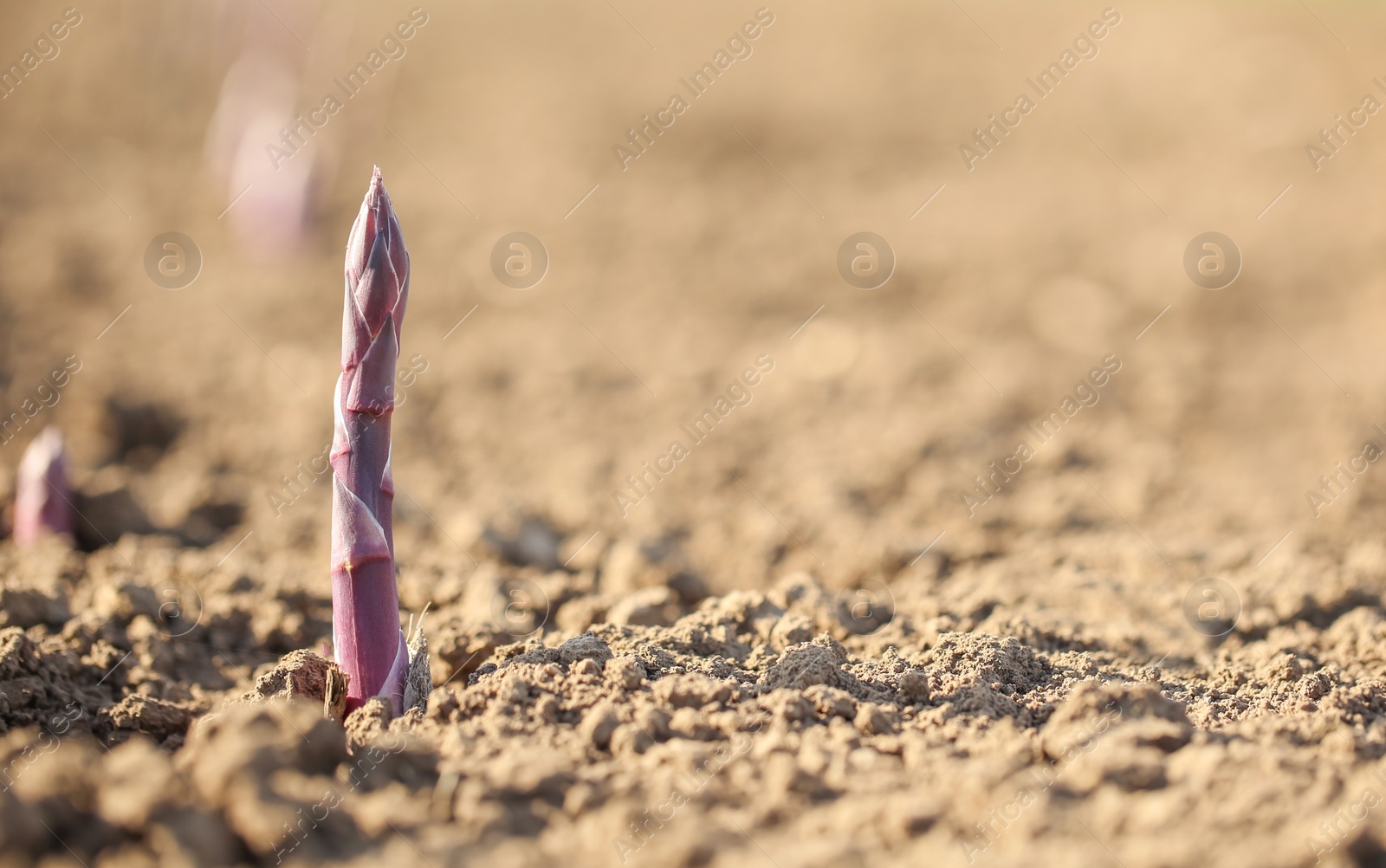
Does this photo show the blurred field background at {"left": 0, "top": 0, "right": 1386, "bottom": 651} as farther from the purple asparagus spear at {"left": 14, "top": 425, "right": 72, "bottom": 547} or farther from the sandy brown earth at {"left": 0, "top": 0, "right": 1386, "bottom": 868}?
the purple asparagus spear at {"left": 14, "top": 425, "right": 72, "bottom": 547}

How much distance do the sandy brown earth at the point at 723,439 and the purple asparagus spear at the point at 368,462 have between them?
0.16 m

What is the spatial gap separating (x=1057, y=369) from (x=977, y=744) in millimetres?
3955

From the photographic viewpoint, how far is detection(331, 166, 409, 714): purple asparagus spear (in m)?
2.10

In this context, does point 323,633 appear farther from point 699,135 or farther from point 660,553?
point 699,135

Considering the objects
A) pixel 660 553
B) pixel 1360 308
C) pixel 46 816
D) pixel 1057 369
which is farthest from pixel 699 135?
pixel 46 816

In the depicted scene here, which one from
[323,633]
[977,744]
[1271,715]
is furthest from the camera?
[323,633]

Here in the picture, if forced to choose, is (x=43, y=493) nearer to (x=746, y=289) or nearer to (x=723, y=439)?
(x=723, y=439)

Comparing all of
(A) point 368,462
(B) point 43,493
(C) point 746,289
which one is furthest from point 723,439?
(A) point 368,462

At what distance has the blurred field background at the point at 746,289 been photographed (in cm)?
441

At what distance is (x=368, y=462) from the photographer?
2.20 meters

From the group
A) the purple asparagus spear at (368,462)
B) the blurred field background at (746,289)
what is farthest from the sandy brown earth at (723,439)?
the purple asparagus spear at (368,462)

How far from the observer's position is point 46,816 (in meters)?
1.64

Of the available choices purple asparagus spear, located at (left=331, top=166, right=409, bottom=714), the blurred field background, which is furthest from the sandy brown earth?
purple asparagus spear, located at (left=331, top=166, right=409, bottom=714)

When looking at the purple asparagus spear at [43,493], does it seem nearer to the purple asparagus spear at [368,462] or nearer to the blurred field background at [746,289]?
the blurred field background at [746,289]
